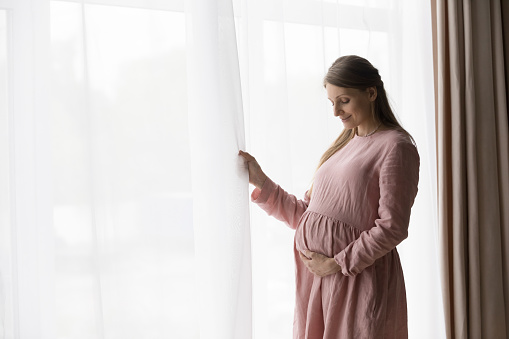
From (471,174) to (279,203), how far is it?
3.04ft

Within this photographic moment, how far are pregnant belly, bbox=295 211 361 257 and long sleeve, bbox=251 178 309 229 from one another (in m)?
0.08

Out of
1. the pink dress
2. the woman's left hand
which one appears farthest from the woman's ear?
the woman's left hand

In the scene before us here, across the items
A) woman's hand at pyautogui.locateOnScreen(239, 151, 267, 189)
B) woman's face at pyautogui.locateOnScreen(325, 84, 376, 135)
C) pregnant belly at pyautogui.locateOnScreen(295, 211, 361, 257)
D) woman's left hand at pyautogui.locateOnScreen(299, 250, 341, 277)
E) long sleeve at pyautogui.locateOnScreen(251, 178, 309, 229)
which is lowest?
woman's left hand at pyautogui.locateOnScreen(299, 250, 341, 277)

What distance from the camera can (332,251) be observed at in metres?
1.47

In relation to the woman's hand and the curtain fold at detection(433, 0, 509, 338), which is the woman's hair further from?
the curtain fold at detection(433, 0, 509, 338)

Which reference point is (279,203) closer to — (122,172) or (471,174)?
(122,172)

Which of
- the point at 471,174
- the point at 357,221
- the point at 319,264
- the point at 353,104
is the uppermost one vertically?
the point at 353,104

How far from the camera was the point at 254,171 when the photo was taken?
1531mm

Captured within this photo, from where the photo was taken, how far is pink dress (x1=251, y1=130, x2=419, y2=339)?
1409 millimetres

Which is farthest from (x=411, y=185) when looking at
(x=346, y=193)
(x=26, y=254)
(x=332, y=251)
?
(x=26, y=254)

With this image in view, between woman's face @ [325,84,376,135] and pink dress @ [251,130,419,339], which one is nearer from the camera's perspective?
pink dress @ [251,130,419,339]

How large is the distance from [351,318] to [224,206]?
471 millimetres

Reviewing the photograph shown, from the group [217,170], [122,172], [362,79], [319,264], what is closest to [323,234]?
[319,264]

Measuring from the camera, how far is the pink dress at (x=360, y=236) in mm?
1409
